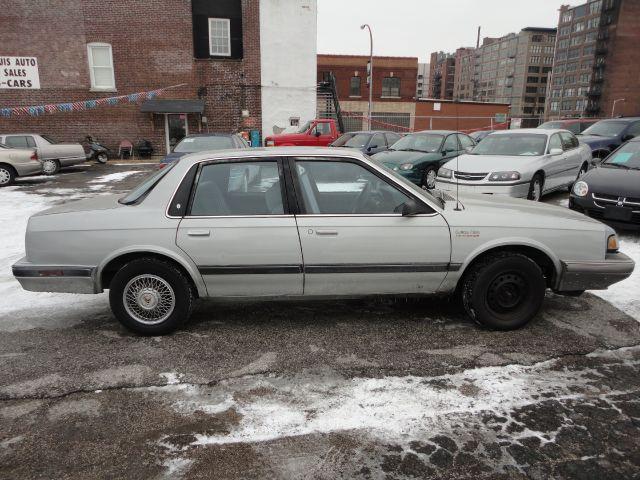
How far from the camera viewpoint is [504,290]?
4125mm

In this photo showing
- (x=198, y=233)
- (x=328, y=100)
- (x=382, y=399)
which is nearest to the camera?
(x=382, y=399)

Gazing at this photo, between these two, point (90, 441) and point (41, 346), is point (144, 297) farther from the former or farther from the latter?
point (90, 441)

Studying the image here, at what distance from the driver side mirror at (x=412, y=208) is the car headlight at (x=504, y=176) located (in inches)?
215

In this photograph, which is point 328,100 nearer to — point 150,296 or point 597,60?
point 150,296

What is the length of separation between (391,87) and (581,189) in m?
41.0

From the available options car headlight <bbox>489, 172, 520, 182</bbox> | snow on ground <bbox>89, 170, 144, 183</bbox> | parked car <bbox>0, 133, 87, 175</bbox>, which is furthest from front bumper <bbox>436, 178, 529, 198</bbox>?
parked car <bbox>0, 133, 87, 175</bbox>

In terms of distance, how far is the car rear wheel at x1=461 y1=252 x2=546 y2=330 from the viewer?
403 cm

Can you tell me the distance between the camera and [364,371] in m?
3.52

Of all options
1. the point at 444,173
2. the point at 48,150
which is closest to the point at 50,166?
the point at 48,150

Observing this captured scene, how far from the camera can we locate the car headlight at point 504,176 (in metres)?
8.84

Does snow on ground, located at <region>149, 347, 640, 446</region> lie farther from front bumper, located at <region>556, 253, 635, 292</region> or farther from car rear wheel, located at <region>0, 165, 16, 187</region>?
car rear wheel, located at <region>0, 165, 16, 187</region>

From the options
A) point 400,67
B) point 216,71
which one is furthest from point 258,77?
point 400,67

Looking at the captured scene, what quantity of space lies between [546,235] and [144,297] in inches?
134

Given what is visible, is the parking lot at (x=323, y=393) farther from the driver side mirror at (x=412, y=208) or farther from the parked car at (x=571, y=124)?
the parked car at (x=571, y=124)
